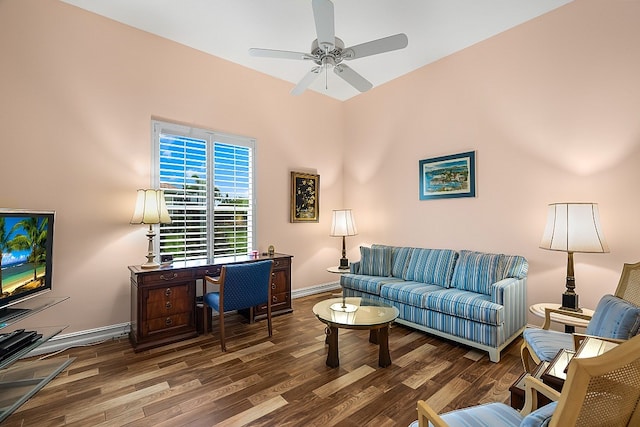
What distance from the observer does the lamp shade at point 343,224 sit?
4.73m

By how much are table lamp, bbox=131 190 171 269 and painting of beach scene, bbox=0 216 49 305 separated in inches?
28.2

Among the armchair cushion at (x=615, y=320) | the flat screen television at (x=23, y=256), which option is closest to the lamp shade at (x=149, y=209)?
the flat screen television at (x=23, y=256)

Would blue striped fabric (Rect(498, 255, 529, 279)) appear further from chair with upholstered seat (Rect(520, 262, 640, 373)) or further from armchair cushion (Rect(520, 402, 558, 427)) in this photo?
armchair cushion (Rect(520, 402, 558, 427))

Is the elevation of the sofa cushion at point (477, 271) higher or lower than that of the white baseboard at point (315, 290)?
higher

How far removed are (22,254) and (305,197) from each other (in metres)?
3.36

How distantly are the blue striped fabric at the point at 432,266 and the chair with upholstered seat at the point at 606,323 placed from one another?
3.71 feet

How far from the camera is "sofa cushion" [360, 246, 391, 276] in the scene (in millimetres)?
4129

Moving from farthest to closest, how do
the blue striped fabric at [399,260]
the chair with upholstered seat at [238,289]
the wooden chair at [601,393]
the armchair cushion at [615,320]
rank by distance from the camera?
the blue striped fabric at [399,260] < the chair with upholstered seat at [238,289] < the armchair cushion at [615,320] < the wooden chair at [601,393]

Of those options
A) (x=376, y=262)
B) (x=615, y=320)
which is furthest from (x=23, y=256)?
(x=615, y=320)

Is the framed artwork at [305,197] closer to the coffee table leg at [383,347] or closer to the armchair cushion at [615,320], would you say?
the coffee table leg at [383,347]

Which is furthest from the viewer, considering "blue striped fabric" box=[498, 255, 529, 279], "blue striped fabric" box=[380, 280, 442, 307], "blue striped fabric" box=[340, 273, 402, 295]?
"blue striped fabric" box=[340, 273, 402, 295]

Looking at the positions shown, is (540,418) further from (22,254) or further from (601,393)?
(22,254)

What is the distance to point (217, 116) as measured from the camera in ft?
13.0

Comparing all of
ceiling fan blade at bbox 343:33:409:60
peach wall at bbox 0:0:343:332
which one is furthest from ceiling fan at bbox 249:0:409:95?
peach wall at bbox 0:0:343:332
